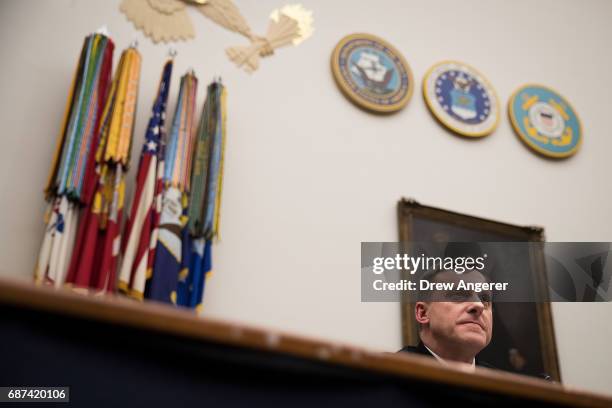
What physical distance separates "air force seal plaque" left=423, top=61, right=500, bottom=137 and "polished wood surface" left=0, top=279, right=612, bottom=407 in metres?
4.27

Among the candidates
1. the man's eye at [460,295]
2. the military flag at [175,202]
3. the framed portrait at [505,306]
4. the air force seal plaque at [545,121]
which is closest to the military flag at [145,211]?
the military flag at [175,202]

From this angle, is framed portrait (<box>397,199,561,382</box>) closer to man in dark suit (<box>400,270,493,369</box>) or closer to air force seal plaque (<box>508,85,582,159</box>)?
man in dark suit (<box>400,270,493,369</box>)

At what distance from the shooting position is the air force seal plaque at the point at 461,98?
5285 mm

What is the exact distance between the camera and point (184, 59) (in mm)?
4438

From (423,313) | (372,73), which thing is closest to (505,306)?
(423,313)

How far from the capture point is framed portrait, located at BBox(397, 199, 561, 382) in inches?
173

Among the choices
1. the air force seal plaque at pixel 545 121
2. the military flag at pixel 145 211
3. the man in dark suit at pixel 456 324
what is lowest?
the man in dark suit at pixel 456 324

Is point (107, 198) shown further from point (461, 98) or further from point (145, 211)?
point (461, 98)

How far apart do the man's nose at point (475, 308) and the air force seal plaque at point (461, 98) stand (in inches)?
100

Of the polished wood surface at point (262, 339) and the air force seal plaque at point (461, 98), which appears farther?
the air force seal plaque at point (461, 98)

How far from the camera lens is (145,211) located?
357 cm

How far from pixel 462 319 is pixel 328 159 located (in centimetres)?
202

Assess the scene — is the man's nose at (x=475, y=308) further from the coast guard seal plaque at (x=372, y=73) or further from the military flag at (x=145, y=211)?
the coast guard seal plaque at (x=372, y=73)

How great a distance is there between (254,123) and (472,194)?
2.13m
